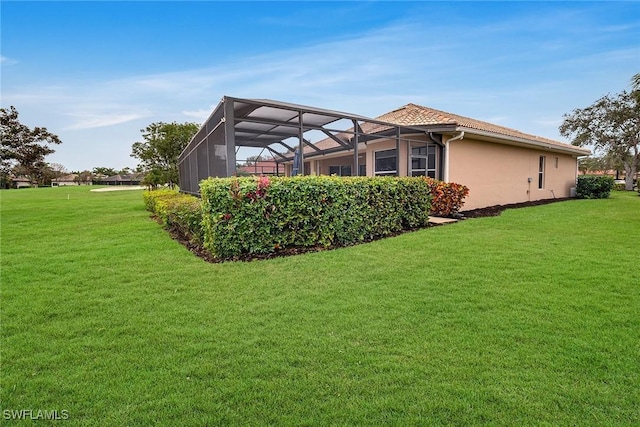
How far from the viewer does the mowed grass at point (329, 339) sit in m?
1.91

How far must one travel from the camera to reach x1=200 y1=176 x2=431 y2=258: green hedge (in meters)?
5.28

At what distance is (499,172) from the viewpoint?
12.5 metres

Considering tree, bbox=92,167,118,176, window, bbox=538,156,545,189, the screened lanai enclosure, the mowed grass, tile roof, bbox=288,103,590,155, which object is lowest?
the mowed grass

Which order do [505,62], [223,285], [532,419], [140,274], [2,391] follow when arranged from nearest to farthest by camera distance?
[532,419] < [2,391] < [223,285] < [140,274] < [505,62]

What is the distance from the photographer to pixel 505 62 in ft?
39.9

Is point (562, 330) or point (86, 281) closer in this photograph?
point (562, 330)

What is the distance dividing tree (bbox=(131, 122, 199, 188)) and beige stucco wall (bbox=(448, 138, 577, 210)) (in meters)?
14.0

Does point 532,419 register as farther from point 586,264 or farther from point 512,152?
point 512,152

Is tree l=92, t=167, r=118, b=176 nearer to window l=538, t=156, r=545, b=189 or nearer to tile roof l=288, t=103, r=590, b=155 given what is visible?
tile roof l=288, t=103, r=590, b=155

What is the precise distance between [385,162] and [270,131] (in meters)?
4.25

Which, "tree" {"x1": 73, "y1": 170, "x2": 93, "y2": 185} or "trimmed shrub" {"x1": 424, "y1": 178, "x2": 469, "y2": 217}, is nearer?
"trimmed shrub" {"x1": 424, "y1": 178, "x2": 469, "y2": 217}

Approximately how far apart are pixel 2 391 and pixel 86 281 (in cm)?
248

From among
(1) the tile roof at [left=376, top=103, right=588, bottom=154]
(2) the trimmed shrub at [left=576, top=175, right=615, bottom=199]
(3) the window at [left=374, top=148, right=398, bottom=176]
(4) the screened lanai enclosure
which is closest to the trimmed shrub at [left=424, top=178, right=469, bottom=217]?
(4) the screened lanai enclosure

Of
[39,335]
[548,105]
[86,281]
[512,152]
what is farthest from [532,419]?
[548,105]
